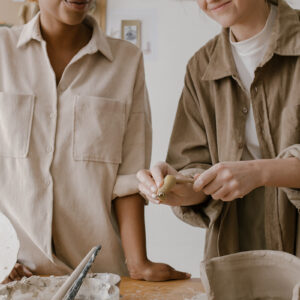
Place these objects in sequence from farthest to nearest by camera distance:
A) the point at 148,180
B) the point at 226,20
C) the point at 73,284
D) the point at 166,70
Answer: the point at 166,70, the point at 226,20, the point at 148,180, the point at 73,284

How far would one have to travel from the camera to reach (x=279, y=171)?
1089mm

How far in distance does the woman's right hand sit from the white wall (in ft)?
6.06

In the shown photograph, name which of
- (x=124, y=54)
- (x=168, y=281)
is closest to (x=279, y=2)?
(x=124, y=54)

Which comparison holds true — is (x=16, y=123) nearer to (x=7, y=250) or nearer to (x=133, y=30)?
(x=7, y=250)

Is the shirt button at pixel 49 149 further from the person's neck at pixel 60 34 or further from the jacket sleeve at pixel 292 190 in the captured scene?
the jacket sleeve at pixel 292 190

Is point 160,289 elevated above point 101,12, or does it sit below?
below

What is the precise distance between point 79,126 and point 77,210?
0.84ft

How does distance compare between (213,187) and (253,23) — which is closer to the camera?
(213,187)

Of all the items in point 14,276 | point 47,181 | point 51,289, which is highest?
point 47,181

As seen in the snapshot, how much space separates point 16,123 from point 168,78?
183 centimetres

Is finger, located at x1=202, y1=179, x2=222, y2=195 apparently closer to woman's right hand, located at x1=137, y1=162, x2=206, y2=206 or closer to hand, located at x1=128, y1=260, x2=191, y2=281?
woman's right hand, located at x1=137, y1=162, x2=206, y2=206

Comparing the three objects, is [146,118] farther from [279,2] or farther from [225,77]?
[279,2]

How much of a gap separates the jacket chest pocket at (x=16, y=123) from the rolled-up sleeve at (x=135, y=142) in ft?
0.99

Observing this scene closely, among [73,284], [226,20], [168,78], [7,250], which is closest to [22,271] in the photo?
[7,250]
